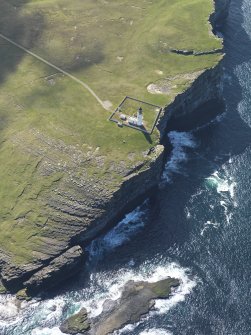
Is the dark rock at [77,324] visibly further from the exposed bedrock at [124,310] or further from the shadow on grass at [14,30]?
the shadow on grass at [14,30]

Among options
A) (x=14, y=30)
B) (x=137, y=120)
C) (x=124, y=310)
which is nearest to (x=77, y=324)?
(x=124, y=310)

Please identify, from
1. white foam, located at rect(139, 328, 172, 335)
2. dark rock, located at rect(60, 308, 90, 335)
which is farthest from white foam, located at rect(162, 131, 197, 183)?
dark rock, located at rect(60, 308, 90, 335)

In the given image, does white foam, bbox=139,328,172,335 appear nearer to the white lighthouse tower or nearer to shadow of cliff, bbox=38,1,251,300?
shadow of cliff, bbox=38,1,251,300

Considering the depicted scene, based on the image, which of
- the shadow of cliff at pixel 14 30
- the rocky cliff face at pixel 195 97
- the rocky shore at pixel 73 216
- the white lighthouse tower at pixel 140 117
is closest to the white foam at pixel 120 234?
the rocky shore at pixel 73 216

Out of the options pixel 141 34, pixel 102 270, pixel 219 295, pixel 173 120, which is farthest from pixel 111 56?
pixel 219 295

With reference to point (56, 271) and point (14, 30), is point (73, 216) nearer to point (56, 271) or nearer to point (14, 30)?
point (56, 271)

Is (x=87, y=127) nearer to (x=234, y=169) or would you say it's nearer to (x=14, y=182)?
(x=14, y=182)

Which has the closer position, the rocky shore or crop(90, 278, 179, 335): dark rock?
crop(90, 278, 179, 335): dark rock
